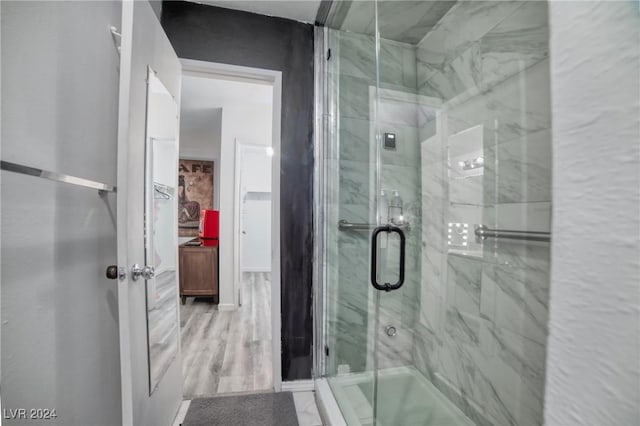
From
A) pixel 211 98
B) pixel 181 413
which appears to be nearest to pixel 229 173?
pixel 211 98

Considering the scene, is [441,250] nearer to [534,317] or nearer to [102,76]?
[534,317]

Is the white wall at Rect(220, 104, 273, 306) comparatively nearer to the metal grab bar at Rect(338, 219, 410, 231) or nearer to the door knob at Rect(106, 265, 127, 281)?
the metal grab bar at Rect(338, 219, 410, 231)

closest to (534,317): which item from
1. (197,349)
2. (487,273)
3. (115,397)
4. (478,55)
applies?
(487,273)

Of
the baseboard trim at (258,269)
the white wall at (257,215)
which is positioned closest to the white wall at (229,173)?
the white wall at (257,215)

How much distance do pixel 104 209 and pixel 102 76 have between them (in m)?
0.54

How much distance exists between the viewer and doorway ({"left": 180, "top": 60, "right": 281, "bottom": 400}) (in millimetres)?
1971

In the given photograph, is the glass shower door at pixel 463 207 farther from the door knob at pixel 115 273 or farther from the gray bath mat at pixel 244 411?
the door knob at pixel 115 273

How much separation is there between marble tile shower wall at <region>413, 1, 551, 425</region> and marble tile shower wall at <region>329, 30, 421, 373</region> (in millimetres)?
91

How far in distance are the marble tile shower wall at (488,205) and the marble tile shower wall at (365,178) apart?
0.09m

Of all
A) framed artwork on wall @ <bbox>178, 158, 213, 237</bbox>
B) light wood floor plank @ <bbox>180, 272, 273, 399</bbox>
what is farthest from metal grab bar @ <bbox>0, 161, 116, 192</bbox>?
framed artwork on wall @ <bbox>178, 158, 213, 237</bbox>

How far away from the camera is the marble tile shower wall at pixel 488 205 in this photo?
4.09 feet

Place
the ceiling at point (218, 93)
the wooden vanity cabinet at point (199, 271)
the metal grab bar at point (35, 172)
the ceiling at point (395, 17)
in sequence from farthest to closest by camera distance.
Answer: the wooden vanity cabinet at point (199, 271) < the ceiling at point (218, 93) < the ceiling at point (395, 17) < the metal grab bar at point (35, 172)

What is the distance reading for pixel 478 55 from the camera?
1571mm

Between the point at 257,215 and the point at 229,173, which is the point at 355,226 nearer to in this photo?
the point at 229,173
